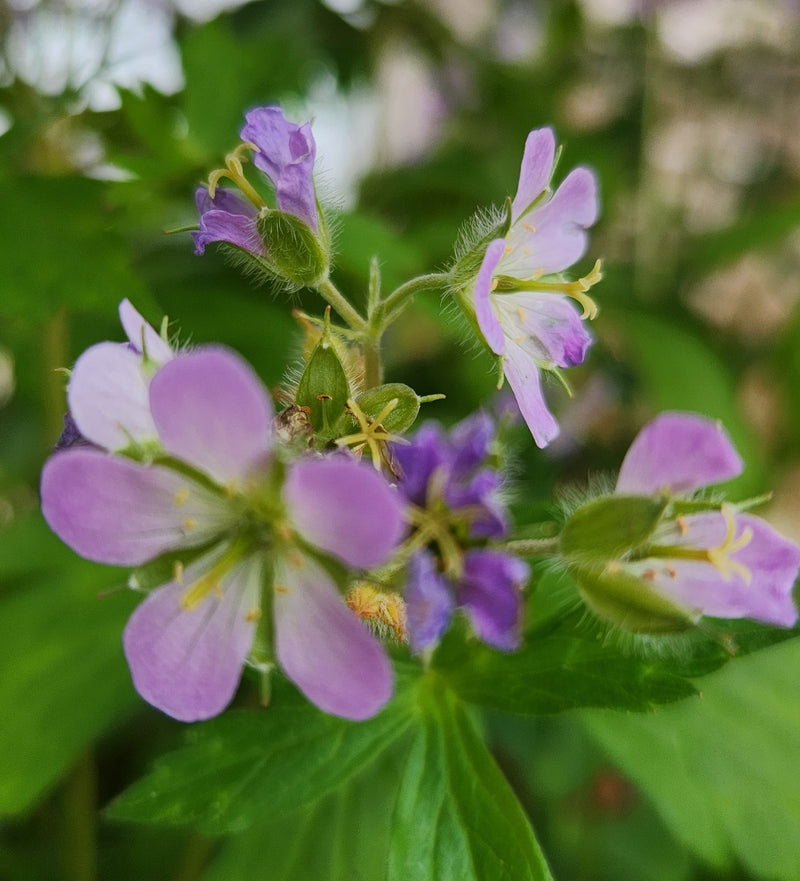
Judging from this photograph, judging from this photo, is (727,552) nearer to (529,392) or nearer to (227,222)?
(529,392)

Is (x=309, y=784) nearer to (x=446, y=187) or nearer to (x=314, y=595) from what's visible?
(x=314, y=595)

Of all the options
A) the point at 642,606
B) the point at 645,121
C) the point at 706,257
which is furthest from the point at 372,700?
the point at 645,121

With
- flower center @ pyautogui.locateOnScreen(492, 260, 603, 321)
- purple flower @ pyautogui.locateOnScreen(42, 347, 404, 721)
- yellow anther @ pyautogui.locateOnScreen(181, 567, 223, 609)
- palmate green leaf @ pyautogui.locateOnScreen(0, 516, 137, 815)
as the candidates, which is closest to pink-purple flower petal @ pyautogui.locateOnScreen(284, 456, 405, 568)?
purple flower @ pyautogui.locateOnScreen(42, 347, 404, 721)

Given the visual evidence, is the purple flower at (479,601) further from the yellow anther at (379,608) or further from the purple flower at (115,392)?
the purple flower at (115,392)

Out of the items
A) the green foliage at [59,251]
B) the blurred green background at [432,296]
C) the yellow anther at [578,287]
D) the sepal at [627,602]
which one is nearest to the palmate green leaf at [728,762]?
the blurred green background at [432,296]

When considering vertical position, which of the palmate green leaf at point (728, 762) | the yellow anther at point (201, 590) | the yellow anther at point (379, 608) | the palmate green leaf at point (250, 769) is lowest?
the palmate green leaf at point (728, 762)

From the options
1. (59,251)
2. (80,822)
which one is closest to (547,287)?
(59,251)

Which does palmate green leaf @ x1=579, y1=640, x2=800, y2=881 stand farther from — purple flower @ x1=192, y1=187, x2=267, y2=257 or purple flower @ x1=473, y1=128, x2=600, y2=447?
purple flower @ x1=192, y1=187, x2=267, y2=257
